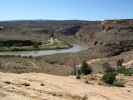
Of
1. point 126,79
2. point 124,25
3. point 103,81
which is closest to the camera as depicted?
point 103,81

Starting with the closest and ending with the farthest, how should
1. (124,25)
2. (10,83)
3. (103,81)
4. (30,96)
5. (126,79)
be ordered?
1. (30,96)
2. (10,83)
3. (103,81)
4. (126,79)
5. (124,25)

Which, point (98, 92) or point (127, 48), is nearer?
point (98, 92)

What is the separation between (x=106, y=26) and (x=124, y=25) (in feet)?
20.7

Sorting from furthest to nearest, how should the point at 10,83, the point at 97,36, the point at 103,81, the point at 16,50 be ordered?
the point at 97,36 < the point at 16,50 < the point at 103,81 < the point at 10,83

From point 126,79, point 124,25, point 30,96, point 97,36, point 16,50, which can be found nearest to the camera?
point 30,96

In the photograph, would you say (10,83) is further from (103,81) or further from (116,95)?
(103,81)

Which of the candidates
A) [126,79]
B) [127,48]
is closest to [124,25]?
[127,48]

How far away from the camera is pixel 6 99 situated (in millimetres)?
10156

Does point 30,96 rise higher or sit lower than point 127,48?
higher

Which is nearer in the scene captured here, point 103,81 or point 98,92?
point 98,92

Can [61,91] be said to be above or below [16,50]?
above

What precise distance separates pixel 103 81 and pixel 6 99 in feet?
32.2

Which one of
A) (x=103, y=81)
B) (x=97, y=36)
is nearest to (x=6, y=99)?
(x=103, y=81)

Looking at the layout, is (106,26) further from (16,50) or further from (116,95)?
(116,95)
